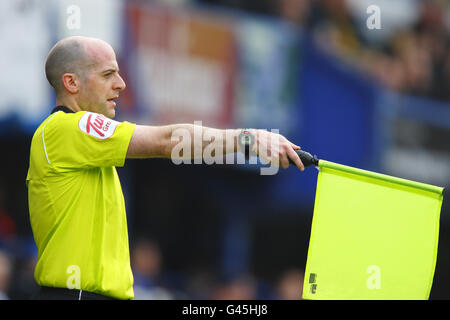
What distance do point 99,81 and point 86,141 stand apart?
0.42 meters

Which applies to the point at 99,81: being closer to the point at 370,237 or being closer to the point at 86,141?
the point at 86,141

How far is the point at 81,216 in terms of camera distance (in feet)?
12.6

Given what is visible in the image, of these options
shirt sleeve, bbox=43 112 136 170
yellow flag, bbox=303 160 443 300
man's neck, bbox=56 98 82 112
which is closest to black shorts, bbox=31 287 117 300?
shirt sleeve, bbox=43 112 136 170

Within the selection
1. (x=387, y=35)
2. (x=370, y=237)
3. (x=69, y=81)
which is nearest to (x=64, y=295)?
(x=69, y=81)

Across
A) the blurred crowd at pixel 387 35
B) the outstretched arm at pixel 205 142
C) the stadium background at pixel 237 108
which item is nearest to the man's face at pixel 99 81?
the outstretched arm at pixel 205 142

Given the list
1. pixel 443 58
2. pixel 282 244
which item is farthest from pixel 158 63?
pixel 443 58

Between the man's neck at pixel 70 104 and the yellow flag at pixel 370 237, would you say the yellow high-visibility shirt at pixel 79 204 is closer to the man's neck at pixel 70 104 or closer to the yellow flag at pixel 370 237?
the man's neck at pixel 70 104

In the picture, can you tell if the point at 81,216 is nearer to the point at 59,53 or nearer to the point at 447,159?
the point at 59,53

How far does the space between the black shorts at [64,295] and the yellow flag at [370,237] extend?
3.33ft

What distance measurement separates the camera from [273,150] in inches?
139

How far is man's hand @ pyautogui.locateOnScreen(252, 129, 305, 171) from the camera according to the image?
3.54 metres

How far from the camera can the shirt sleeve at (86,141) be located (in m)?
3.72

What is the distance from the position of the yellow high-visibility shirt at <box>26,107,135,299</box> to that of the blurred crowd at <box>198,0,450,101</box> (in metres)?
7.52

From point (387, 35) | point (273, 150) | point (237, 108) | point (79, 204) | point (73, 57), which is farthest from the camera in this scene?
point (387, 35)
